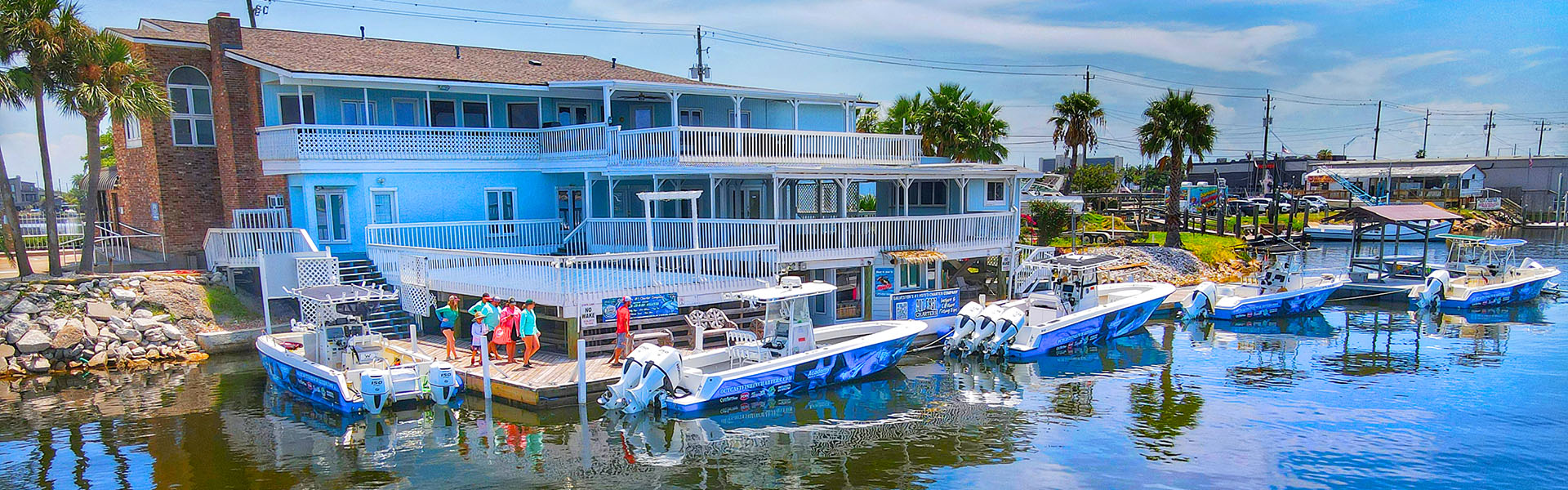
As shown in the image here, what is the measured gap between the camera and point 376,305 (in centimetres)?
1988

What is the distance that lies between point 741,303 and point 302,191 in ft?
39.6

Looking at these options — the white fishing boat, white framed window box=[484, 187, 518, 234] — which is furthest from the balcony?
the white fishing boat

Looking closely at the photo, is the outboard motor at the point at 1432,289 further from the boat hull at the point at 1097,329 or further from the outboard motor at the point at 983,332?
the outboard motor at the point at 983,332

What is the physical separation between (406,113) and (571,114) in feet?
14.8

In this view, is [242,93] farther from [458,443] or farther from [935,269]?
[935,269]

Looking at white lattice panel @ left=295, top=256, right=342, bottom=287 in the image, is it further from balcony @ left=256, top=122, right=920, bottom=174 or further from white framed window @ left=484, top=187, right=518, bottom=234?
white framed window @ left=484, top=187, right=518, bottom=234

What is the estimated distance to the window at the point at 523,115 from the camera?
84.1 feet

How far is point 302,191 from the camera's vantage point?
2259 cm

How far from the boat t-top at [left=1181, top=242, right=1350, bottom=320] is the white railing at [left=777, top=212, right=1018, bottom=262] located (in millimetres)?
6467

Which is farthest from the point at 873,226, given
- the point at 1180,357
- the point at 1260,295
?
the point at 1260,295

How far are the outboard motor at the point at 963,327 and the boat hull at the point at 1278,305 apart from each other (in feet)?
33.3

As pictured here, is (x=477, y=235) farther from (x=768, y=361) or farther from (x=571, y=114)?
(x=768, y=361)

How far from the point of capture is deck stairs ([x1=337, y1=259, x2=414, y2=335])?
19.7 metres

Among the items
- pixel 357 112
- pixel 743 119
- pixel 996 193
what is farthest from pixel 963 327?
pixel 357 112
